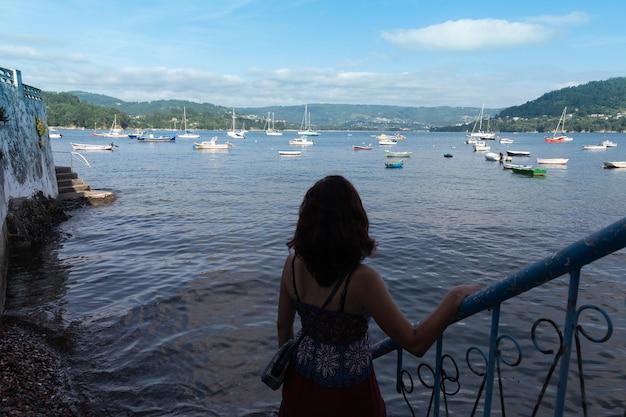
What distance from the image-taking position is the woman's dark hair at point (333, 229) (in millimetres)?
2168

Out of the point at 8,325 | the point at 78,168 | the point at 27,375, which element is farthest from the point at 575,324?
the point at 78,168

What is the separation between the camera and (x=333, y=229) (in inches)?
85.4

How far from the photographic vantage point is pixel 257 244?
15.5 metres

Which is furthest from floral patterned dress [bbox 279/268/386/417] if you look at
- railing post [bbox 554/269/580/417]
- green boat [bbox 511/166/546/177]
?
green boat [bbox 511/166/546/177]

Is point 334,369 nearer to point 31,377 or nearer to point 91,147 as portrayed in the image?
point 31,377

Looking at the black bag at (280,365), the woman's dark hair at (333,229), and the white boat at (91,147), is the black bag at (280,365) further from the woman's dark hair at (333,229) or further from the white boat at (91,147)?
the white boat at (91,147)

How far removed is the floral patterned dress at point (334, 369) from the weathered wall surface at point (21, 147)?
11.1 meters

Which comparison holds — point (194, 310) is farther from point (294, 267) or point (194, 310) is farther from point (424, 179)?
point (424, 179)

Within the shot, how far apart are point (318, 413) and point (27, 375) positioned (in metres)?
5.70

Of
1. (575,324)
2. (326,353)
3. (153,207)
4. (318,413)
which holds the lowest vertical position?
(153,207)

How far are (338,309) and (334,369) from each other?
1.19 ft

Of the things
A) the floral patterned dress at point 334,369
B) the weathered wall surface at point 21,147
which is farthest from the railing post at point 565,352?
the weathered wall surface at point 21,147

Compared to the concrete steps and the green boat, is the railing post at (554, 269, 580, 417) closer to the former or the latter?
the concrete steps

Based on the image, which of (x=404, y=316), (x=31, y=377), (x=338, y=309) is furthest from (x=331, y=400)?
(x=31, y=377)
